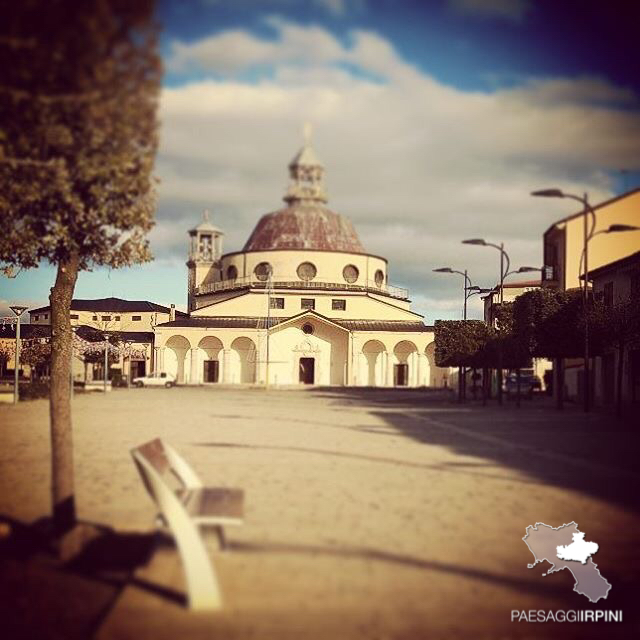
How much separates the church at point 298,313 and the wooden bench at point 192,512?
58836mm

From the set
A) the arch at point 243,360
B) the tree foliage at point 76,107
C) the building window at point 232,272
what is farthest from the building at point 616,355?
the building window at point 232,272

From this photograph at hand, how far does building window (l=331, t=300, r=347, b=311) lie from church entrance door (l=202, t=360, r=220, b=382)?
12.0m

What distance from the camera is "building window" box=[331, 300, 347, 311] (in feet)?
256

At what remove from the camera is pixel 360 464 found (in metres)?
14.3

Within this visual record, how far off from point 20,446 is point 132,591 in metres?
11.1

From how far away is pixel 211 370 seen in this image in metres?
74.0

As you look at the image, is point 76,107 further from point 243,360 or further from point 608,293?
point 243,360

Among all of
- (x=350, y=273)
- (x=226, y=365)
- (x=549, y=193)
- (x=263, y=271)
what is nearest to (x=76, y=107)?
(x=549, y=193)

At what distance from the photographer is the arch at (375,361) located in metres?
74.1

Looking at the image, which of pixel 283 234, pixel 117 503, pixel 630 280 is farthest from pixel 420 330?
pixel 117 503

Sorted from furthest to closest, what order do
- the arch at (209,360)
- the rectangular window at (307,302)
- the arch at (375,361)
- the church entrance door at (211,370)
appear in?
the rectangular window at (307,302), the arch at (375,361), the church entrance door at (211,370), the arch at (209,360)

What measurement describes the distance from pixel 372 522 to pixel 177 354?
217ft

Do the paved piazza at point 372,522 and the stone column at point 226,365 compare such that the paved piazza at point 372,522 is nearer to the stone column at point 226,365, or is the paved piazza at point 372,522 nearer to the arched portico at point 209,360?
the stone column at point 226,365

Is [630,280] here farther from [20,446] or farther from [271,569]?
[271,569]
